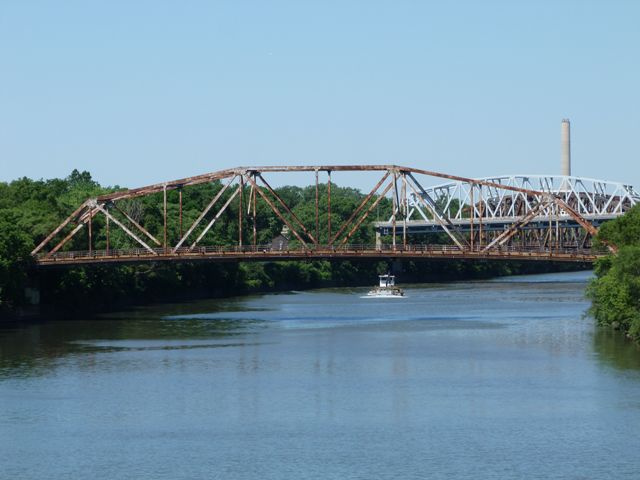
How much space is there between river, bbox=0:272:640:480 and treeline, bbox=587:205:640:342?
5.87 feet

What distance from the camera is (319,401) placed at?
6681 centimetres

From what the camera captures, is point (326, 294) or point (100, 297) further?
point (326, 294)

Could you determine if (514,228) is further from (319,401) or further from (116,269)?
(319,401)

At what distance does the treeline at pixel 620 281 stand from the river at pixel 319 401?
1.79 m

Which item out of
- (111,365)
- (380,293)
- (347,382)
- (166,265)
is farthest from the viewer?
(380,293)

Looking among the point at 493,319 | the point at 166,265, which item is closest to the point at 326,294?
the point at 166,265

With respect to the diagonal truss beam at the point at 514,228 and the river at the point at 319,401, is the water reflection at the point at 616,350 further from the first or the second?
the diagonal truss beam at the point at 514,228

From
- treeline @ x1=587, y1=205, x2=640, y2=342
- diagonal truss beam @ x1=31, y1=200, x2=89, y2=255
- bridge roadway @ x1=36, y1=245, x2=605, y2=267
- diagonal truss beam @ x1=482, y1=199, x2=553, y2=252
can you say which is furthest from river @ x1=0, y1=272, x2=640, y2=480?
diagonal truss beam @ x1=482, y1=199, x2=553, y2=252

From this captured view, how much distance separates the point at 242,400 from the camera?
67.4m

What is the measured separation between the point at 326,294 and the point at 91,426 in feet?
364

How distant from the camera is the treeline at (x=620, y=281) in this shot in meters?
85.1

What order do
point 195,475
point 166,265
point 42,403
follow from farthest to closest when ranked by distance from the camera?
1. point 166,265
2. point 42,403
3. point 195,475

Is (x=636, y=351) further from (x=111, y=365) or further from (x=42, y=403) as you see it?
(x=42, y=403)

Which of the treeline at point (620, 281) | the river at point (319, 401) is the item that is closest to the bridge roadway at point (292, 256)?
the river at point (319, 401)
